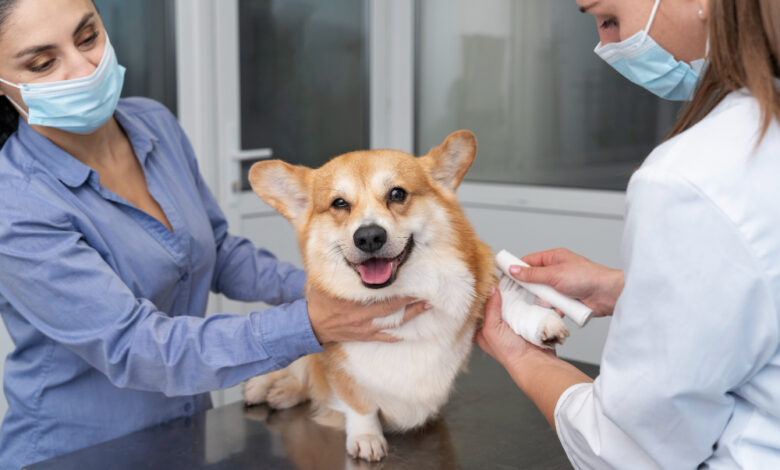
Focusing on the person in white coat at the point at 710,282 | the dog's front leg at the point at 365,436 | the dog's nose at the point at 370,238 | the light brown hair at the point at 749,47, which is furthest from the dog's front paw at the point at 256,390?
the light brown hair at the point at 749,47

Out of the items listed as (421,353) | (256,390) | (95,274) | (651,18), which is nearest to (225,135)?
(256,390)

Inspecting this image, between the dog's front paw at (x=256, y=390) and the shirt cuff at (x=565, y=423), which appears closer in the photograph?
the shirt cuff at (x=565, y=423)

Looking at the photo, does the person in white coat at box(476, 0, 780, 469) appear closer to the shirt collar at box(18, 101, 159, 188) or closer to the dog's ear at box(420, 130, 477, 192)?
the dog's ear at box(420, 130, 477, 192)

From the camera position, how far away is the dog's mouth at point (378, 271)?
1310 mm

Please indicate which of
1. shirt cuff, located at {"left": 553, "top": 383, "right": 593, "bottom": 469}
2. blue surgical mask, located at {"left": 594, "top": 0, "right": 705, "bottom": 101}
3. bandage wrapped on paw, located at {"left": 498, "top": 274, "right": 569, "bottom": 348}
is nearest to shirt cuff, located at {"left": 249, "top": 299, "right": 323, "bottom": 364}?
bandage wrapped on paw, located at {"left": 498, "top": 274, "right": 569, "bottom": 348}

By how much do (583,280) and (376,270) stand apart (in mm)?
403

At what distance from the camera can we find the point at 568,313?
129 cm

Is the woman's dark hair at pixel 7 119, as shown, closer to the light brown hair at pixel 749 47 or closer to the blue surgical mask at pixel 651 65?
the blue surgical mask at pixel 651 65

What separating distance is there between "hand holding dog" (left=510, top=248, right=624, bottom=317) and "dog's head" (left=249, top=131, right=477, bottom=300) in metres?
0.18

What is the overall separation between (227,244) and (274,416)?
1.63 ft

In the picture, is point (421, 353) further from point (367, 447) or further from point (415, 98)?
point (415, 98)

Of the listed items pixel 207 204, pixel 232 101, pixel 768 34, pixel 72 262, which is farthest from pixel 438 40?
pixel 768 34

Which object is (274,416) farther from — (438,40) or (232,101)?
(438,40)

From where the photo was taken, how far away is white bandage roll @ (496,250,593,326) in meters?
1.27
